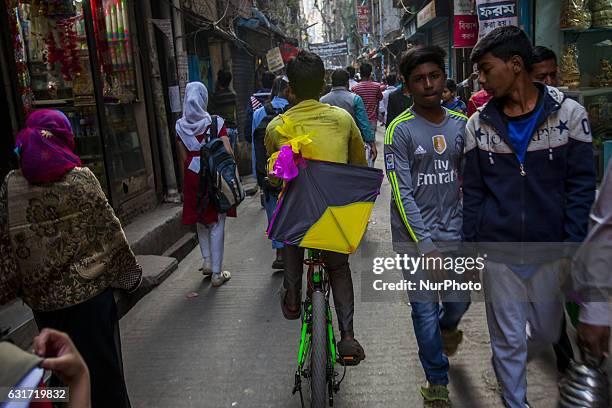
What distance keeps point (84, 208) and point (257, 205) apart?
22.3 feet

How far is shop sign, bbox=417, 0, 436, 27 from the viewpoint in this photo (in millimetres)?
14595

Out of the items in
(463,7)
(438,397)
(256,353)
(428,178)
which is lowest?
(256,353)

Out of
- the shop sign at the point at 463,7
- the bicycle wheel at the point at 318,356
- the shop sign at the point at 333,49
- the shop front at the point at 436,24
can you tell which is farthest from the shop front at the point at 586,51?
the shop sign at the point at 333,49

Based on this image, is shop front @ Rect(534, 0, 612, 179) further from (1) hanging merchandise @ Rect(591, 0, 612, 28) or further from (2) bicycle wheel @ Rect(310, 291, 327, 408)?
(2) bicycle wheel @ Rect(310, 291, 327, 408)

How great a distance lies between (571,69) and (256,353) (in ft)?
19.8

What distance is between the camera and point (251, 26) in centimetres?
1526

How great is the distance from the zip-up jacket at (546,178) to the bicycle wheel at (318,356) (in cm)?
101

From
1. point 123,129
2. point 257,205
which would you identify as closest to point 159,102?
point 123,129

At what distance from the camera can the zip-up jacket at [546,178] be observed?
2287mm

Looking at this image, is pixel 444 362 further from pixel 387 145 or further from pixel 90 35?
pixel 90 35

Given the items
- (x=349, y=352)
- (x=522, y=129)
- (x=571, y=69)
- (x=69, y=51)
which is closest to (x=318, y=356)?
(x=349, y=352)

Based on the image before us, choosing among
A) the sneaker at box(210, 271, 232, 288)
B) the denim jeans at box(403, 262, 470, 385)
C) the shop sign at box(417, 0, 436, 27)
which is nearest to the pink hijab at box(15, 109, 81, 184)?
the denim jeans at box(403, 262, 470, 385)

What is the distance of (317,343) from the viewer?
2.83 metres

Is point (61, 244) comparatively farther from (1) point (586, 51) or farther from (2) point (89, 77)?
(1) point (586, 51)
